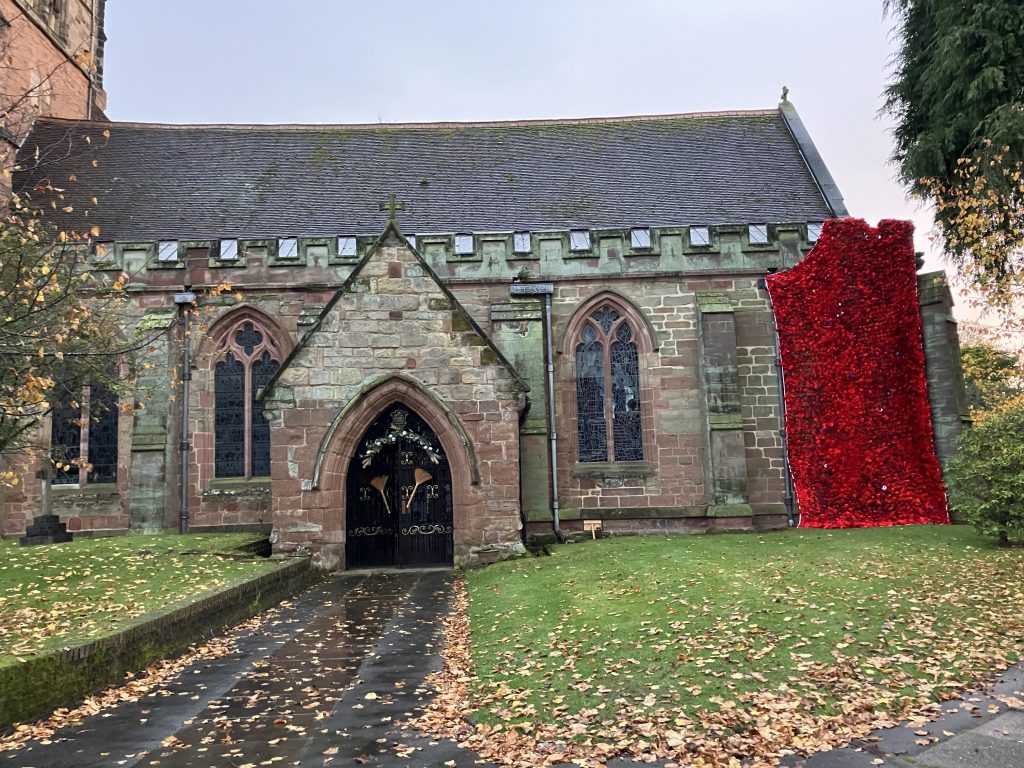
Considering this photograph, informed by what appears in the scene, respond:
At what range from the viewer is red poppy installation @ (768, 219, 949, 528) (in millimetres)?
17312

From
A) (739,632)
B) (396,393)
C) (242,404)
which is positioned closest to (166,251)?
(242,404)

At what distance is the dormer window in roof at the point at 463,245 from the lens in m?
18.0

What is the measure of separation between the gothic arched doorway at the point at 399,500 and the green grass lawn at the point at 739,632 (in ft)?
10.2

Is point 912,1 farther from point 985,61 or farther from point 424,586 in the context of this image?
point 424,586

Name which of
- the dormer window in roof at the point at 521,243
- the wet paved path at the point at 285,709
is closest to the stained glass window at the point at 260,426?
the dormer window in roof at the point at 521,243

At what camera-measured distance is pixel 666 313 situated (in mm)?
18125

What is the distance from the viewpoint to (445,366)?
1448 centimetres

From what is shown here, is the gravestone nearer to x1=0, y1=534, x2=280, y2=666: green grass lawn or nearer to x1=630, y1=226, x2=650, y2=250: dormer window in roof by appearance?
x1=0, y1=534, x2=280, y2=666: green grass lawn

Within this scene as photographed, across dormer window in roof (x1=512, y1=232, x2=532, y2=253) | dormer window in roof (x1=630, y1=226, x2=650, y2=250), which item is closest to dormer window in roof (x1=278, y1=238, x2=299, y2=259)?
dormer window in roof (x1=512, y1=232, x2=532, y2=253)

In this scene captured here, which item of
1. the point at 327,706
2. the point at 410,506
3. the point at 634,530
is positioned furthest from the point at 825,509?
the point at 327,706

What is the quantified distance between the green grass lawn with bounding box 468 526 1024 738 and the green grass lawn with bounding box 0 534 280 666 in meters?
3.74

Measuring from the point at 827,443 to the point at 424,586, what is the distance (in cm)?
988

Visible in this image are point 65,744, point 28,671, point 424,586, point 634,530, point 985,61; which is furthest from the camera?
point 985,61

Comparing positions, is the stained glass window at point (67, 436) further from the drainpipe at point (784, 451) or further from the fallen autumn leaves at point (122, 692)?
the drainpipe at point (784, 451)
